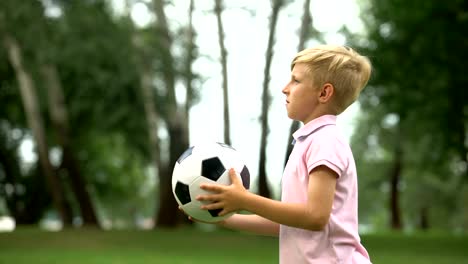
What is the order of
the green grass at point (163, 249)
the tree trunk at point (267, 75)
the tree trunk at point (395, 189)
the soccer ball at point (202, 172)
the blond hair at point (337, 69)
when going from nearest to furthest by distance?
the blond hair at point (337, 69)
the soccer ball at point (202, 172)
the green grass at point (163, 249)
the tree trunk at point (267, 75)
the tree trunk at point (395, 189)

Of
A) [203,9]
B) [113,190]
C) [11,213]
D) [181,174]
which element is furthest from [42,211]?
[181,174]

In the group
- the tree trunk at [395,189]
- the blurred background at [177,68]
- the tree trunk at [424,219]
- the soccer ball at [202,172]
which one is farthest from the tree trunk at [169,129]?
the tree trunk at [424,219]

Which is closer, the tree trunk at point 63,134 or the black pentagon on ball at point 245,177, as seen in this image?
the black pentagon on ball at point 245,177

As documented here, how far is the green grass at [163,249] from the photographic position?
46.1 feet

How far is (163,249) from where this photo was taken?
16.4 metres

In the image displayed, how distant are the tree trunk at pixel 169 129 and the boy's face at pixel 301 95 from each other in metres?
16.6

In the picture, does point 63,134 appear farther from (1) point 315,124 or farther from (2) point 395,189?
(1) point 315,124

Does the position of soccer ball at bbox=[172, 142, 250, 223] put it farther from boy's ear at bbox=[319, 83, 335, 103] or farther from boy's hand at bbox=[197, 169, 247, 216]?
boy's ear at bbox=[319, 83, 335, 103]

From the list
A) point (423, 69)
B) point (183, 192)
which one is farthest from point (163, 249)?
point (183, 192)

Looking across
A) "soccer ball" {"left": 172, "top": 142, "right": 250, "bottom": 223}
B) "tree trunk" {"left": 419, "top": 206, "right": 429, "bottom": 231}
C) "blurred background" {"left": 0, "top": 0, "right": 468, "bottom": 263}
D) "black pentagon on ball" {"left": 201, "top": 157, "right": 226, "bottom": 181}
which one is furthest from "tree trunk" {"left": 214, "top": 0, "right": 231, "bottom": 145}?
"tree trunk" {"left": 419, "top": 206, "right": 429, "bottom": 231}

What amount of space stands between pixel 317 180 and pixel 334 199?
0.53 feet

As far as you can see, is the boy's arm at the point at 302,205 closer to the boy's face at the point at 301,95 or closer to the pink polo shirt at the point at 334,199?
the pink polo shirt at the point at 334,199

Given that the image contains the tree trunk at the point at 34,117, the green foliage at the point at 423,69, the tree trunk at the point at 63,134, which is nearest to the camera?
the green foliage at the point at 423,69

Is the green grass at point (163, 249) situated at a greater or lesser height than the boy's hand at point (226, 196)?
lesser
